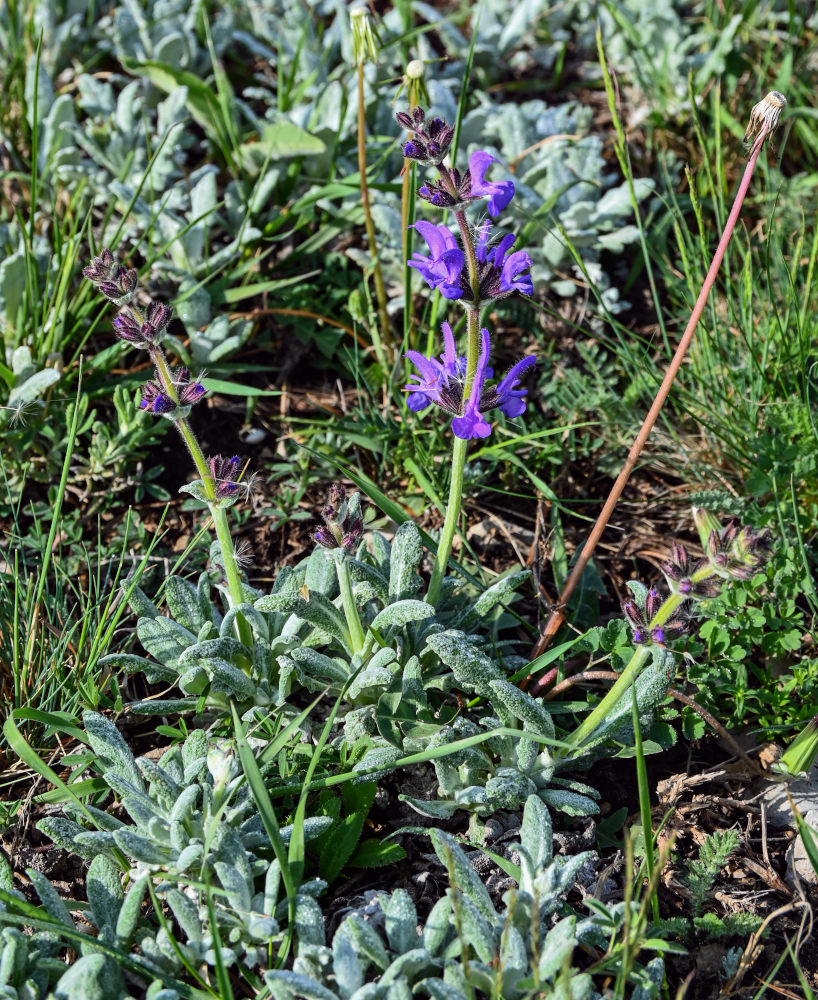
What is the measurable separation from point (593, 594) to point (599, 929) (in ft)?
3.81

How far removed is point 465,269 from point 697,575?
0.89 meters

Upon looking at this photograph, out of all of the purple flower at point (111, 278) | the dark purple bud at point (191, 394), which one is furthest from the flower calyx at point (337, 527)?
the purple flower at point (111, 278)

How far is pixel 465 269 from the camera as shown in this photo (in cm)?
229

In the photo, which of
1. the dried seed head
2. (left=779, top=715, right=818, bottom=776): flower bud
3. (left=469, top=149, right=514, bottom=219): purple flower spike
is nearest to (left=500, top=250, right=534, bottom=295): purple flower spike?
(left=469, top=149, right=514, bottom=219): purple flower spike

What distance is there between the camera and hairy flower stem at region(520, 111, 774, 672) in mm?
2281

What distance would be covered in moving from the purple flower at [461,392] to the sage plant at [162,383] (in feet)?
1.76

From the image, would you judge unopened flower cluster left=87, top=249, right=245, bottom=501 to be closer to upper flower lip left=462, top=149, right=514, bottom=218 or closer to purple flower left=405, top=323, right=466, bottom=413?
purple flower left=405, top=323, right=466, bottom=413

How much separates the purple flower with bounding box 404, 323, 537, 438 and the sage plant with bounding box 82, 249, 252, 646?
0.54 metres

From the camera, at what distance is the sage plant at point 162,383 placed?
2.37m

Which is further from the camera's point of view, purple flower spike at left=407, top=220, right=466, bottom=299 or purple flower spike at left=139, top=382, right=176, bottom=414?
purple flower spike at left=139, top=382, right=176, bottom=414

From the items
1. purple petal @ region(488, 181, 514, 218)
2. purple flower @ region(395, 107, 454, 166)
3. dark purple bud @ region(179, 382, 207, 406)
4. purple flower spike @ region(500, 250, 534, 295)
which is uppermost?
purple flower @ region(395, 107, 454, 166)

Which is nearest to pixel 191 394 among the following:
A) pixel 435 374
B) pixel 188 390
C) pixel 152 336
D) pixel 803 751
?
pixel 188 390

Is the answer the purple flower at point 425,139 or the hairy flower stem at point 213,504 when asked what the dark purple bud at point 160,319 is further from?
the purple flower at point 425,139

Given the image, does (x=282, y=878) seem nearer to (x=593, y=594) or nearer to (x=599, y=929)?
(x=599, y=929)
